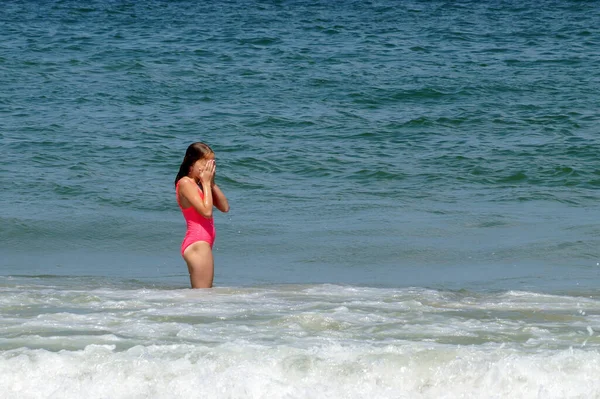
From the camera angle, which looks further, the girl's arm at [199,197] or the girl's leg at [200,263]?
the girl's leg at [200,263]

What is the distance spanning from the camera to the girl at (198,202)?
25.2 ft

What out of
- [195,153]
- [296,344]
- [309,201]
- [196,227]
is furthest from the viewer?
[309,201]

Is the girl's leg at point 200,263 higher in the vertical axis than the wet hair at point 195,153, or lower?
lower

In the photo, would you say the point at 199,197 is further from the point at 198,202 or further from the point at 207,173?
the point at 207,173

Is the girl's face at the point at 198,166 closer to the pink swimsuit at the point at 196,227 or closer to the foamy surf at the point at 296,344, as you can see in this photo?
the pink swimsuit at the point at 196,227

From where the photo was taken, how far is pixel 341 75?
20000 mm

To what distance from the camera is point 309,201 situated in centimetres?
1259

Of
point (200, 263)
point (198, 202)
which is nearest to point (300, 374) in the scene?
point (198, 202)

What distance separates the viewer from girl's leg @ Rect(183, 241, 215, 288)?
786 centimetres

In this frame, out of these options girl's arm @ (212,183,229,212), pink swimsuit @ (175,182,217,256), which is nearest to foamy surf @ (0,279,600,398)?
pink swimsuit @ (175,182,217,256)

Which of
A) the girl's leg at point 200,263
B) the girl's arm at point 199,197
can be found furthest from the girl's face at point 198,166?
the girl's leg at point 200,263

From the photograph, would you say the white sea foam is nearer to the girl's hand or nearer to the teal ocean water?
the teal ocean water

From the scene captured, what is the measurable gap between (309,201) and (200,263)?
188 inches

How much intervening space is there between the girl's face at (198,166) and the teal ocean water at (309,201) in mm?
932
